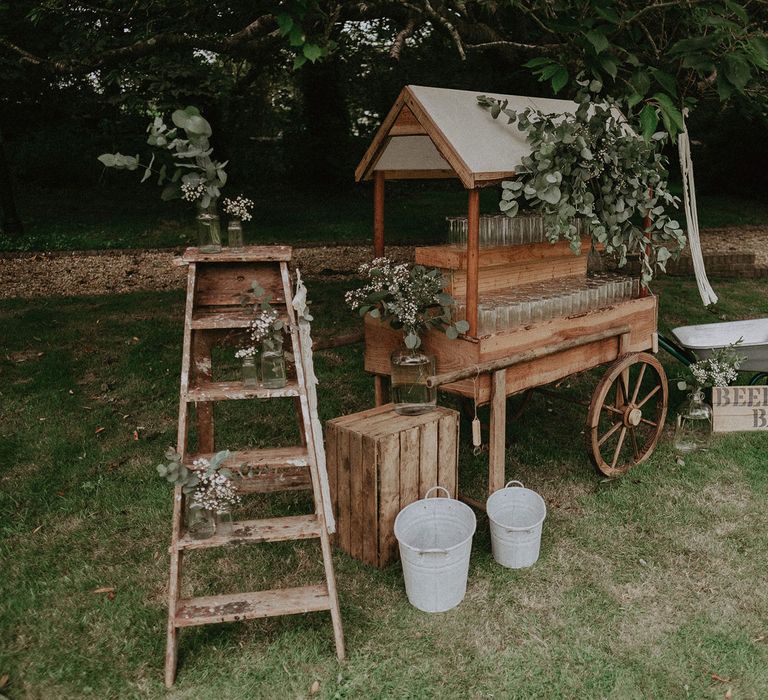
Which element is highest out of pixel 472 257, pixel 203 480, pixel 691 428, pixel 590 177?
pixel 590 177

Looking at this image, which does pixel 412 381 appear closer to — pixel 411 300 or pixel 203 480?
pixel 411 300

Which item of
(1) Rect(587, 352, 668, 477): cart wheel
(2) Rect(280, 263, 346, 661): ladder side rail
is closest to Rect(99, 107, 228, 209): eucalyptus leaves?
(2) Rect(280, 263, 346, 661): ladder side rail

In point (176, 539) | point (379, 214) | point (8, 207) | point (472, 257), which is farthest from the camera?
point (8, 207)

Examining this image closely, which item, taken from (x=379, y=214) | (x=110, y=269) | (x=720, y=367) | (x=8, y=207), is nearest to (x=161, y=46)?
(x=379, y=214)

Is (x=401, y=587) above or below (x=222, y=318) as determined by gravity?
below

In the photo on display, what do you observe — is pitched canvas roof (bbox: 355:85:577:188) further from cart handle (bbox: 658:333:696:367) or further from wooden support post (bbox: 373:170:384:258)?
cart handle (bbox: 658:333:696:367)

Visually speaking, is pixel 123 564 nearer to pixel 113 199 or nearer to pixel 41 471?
pixel 41 471

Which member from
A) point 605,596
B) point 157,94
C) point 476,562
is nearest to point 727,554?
point 605,596

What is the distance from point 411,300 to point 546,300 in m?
0.85

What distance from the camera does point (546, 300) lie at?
398 cm

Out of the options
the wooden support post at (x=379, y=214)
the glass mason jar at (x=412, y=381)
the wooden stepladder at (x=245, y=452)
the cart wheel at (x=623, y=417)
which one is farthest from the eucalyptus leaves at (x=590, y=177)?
the wooden stepladder at (x=245, y=452)

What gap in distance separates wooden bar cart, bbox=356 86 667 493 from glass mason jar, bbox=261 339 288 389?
780mm

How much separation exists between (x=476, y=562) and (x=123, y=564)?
5.88 ft

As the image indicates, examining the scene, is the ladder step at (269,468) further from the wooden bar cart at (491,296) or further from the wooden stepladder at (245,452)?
the wooden bar cart at (491,296)
